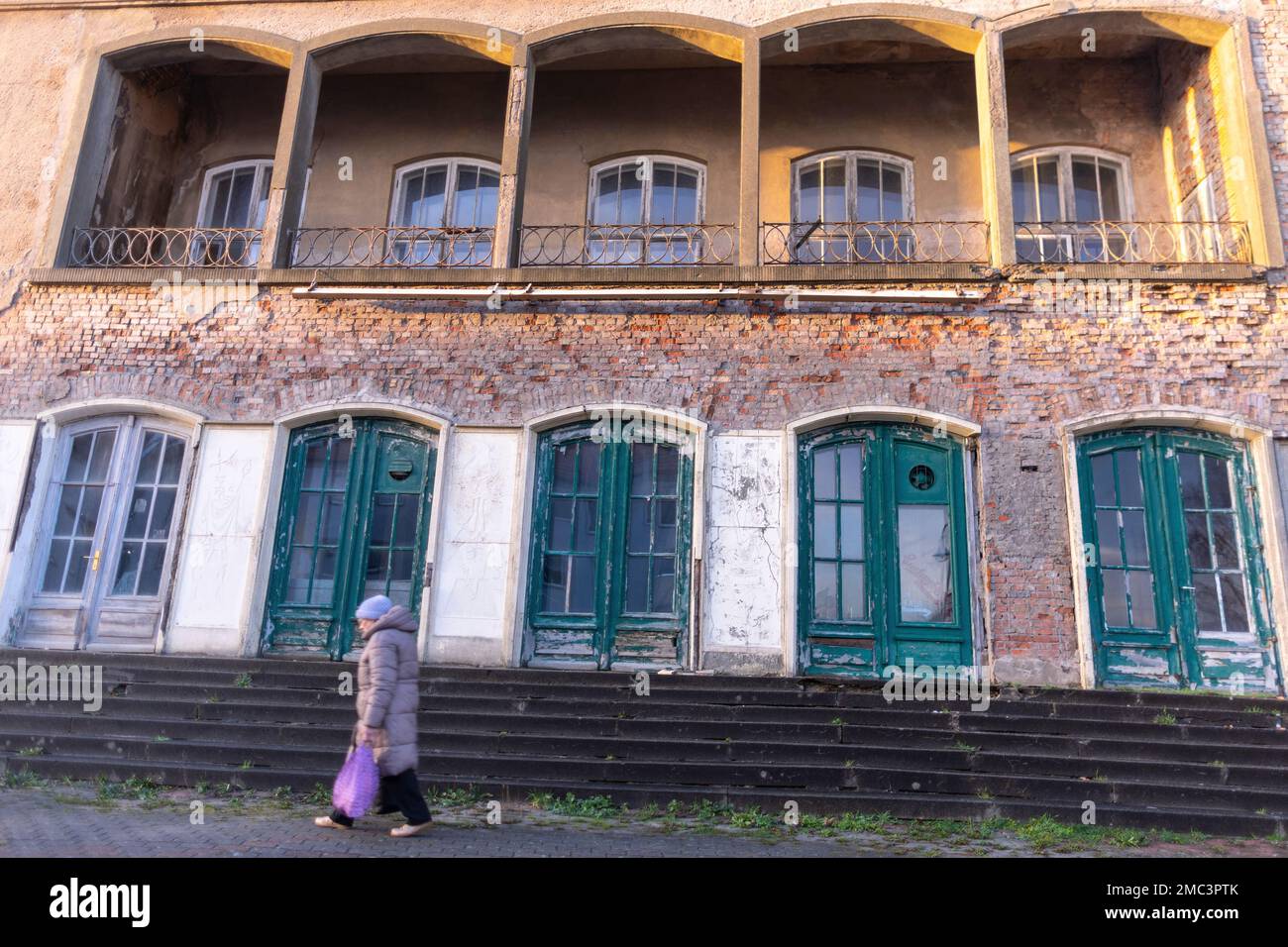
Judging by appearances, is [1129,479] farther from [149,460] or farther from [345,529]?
[149,460]

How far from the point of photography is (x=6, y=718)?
7695 millimetres

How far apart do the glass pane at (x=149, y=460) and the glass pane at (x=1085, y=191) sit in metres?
10.9

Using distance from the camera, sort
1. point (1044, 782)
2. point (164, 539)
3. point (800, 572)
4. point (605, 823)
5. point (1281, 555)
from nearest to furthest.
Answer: point (605, 823) < point (1044, 782) < point (1281, 555) < point (800, 572) < point (164, 539)

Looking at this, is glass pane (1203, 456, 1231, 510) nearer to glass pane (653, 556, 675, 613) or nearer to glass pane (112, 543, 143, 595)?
glass pane (653, 556, 675, 613)

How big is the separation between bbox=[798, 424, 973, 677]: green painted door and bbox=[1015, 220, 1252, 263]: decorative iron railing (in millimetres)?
2824

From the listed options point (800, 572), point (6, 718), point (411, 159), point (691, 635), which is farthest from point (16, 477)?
point (800, 572)

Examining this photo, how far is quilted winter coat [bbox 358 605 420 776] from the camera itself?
210 inches

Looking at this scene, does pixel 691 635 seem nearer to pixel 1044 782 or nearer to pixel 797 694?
pixel 797 694

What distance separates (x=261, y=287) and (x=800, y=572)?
6778mm

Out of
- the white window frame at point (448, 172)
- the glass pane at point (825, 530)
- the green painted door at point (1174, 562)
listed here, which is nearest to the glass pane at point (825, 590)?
the glass pane at point (825, 530)

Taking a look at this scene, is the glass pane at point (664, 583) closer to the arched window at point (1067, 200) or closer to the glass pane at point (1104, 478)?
the glass pane at point (1104, 478)

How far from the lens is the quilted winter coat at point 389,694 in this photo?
533cm

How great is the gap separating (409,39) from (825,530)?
7718 mm

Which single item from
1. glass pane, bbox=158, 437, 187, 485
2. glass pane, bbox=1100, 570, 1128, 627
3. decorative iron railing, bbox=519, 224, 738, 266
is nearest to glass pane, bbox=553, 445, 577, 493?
decorative iron railing, bbox=519, 224, 738, 266
